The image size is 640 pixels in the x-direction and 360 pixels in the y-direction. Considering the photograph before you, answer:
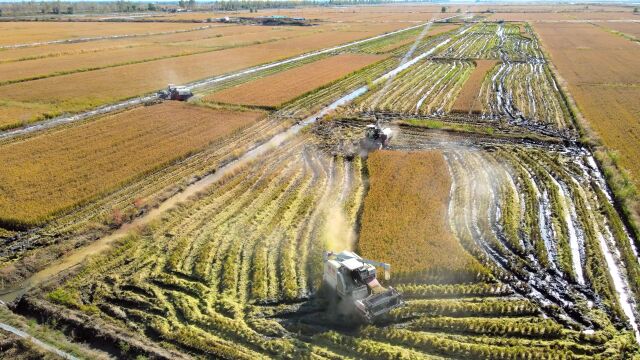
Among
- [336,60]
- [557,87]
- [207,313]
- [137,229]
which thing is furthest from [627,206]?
[336,60]

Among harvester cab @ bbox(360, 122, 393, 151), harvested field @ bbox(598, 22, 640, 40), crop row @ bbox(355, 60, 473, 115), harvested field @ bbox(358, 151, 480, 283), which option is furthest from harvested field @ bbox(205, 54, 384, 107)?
harvested field @ bbox(598, 22, 640, 40)

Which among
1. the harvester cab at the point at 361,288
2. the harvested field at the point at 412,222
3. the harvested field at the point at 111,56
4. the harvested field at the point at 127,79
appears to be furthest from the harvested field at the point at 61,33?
the harvester cab at the point at 361,288

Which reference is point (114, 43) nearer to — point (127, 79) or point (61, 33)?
point (61, 33)

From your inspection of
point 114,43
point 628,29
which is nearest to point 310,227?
point 114,43

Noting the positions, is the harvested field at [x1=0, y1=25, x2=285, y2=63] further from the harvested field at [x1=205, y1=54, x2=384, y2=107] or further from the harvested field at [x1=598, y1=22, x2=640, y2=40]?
the harvested field at [x1=598, y1=22, x2=640, y2=40]

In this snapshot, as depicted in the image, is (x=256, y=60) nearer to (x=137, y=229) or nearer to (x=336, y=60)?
(x=336, y=60)

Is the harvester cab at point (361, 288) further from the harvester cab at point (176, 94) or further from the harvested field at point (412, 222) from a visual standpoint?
the harvester cab at point (176, 94)
